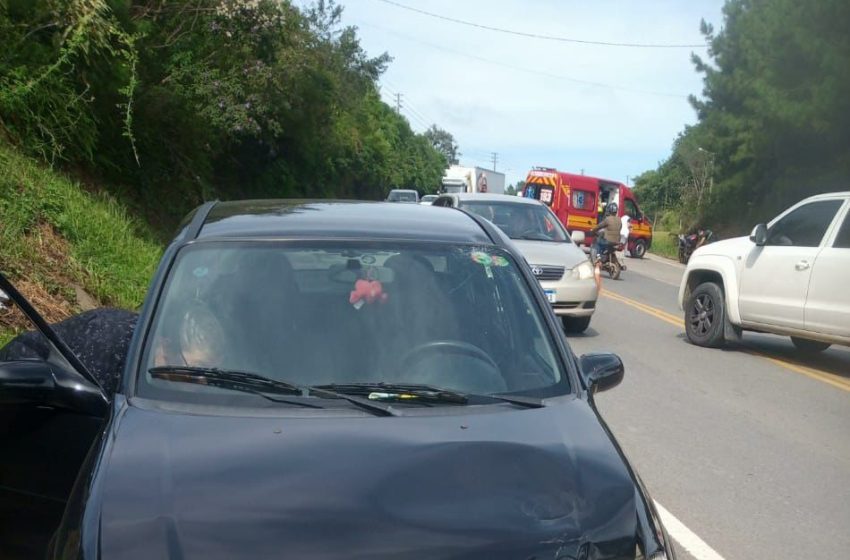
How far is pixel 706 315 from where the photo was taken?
1233 centimetres

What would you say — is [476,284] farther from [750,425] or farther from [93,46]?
[93,46]

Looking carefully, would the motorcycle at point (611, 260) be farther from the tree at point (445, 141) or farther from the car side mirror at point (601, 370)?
the tree at point (445, 141)

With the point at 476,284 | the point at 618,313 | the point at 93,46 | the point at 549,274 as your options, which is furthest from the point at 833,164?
the point at 476,284

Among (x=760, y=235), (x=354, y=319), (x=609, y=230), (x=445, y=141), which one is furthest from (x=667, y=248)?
(x=445, y=141)

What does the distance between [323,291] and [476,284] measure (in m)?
0.66

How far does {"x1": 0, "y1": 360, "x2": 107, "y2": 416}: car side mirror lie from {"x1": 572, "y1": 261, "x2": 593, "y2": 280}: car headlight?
928cm

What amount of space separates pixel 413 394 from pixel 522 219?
10555mm

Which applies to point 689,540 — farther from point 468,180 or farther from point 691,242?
point 468,180

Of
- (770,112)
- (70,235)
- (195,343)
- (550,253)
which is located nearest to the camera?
(195,343)

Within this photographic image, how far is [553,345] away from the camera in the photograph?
12.3 feet

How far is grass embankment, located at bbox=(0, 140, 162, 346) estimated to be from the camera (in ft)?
29.4

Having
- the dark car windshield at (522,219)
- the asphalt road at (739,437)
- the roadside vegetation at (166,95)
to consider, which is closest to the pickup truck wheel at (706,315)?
the asphalt road at (739,437)

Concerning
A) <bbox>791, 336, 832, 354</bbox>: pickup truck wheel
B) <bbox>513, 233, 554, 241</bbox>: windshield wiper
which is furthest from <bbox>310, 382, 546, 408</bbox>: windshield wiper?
<bbox>791, 336, 832, 354</bbox>: pickup truck wheel

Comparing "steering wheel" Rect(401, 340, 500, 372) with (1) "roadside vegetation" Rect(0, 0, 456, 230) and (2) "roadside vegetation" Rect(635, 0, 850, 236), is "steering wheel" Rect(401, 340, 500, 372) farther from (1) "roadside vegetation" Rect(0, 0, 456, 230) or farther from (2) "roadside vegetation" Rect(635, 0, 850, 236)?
(2) "roadside vegetation" Rect(635, 0, 850, 236)
